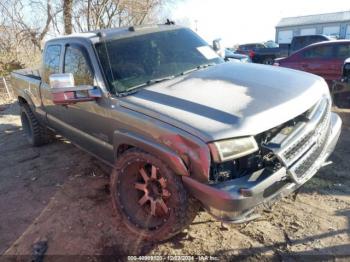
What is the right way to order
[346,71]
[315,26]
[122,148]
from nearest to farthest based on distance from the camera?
[122,148] < [346,71] < [315,26]

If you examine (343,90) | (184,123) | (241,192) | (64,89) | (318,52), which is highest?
(64,89)

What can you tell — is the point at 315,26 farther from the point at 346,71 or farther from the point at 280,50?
the point at 346,71

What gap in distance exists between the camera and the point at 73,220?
11.8ft

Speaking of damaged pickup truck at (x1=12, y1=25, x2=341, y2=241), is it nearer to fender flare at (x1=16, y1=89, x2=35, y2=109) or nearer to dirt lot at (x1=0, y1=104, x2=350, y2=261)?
dirt lot at (x1=0, y1=104, x2=350, y2=261)

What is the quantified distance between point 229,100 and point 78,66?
77.4 inches

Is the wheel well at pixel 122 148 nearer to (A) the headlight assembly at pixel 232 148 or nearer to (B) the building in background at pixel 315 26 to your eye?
(A) the headlight assembly at pixel 232 148

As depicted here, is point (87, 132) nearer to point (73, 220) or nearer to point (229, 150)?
point (73, 220)

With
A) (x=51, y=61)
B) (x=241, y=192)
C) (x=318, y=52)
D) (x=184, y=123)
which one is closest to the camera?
(x=241, y=192)

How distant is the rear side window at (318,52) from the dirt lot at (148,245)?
449 centimetres

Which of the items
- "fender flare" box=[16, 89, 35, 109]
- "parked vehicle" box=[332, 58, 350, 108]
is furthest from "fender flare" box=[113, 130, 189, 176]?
"parked vehicle" box=[332, 58, 350, 108]

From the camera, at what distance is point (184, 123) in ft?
8.31

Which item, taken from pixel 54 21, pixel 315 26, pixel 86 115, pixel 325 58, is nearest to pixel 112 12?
pixel 54 21

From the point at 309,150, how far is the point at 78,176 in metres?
3.17

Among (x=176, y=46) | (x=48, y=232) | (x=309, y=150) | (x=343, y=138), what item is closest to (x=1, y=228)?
(x=48, y=232)
